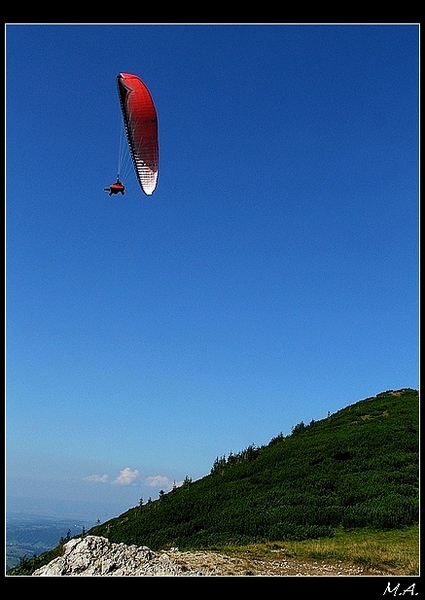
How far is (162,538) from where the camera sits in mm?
18016

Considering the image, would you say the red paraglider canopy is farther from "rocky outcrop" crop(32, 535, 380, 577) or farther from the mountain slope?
"rocky outcrop" crop(32, 535, 380, 577)

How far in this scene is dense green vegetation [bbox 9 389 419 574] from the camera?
17.2 meters

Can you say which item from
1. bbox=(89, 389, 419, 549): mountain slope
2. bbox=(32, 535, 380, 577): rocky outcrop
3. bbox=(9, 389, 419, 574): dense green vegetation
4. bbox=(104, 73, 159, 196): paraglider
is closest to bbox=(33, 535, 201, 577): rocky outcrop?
bbox=(32, 535, 380, 577): rocky outcrop

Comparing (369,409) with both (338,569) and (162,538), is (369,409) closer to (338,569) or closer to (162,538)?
(162,538)

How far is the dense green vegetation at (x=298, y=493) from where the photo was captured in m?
17.2

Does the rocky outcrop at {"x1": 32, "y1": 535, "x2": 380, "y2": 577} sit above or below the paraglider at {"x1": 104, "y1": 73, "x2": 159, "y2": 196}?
below

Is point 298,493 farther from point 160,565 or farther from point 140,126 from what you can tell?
point 140,126

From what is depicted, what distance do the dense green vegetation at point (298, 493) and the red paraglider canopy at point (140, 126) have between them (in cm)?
1184

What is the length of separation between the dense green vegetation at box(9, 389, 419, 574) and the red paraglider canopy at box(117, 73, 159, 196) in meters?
11.8

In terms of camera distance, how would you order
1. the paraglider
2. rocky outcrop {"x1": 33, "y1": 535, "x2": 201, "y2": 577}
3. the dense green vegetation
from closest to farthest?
rocky outcrop {"x1": 33, "y1": 535, "x2": 201, "y2": 577} < the dense green vegetation < the paraglider

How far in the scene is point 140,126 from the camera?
777 inches

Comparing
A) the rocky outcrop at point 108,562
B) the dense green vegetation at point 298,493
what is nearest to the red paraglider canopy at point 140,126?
the dense green vegetation at point 298,493

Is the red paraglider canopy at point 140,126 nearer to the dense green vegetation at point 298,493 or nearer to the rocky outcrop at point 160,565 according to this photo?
the dense green vegetation at point 298,493
